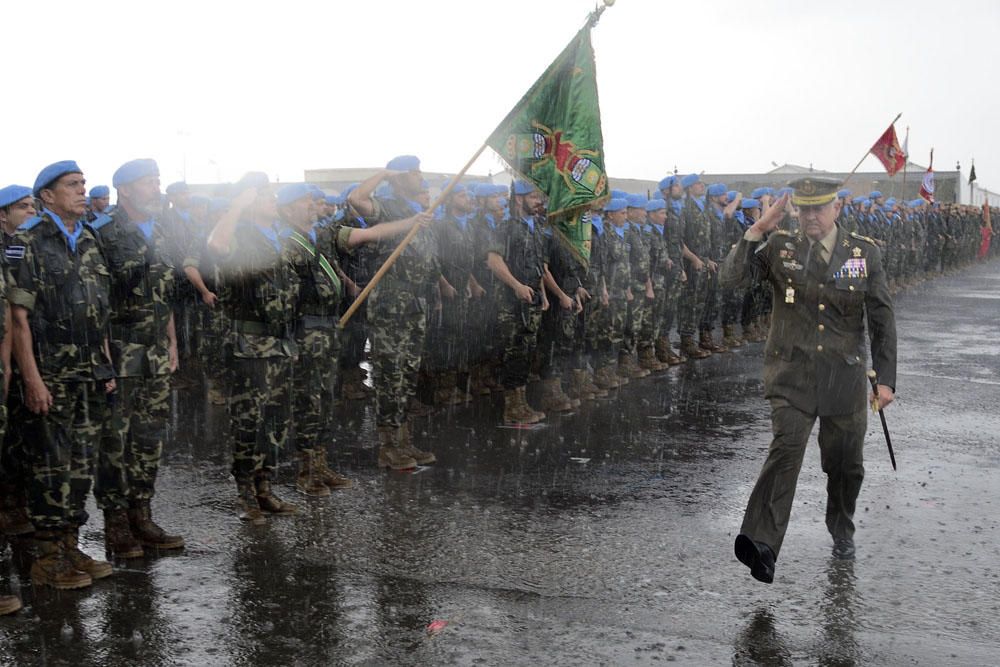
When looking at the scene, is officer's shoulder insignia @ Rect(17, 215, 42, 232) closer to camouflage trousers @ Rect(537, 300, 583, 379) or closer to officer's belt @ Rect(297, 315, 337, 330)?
officer's belt @ Rect(297, 315, 337, 330)

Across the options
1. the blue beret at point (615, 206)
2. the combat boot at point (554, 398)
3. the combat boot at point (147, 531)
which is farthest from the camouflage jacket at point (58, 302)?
the blue beret at point (615, 206)

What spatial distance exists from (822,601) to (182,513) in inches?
149

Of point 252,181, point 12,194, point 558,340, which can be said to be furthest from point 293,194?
point 558,340

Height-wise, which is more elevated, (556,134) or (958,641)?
(556,134)

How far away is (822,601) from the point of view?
4.84 meters

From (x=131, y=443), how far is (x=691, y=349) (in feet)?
29.2

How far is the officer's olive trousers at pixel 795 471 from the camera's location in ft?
16.7

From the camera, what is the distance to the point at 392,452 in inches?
293

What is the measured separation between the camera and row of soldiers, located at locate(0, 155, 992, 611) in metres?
5.07

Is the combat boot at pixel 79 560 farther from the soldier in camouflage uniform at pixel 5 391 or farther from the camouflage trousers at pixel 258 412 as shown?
the camouflage trousers at pixel 258 412

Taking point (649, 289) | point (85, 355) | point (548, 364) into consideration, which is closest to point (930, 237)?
point (649, 289)

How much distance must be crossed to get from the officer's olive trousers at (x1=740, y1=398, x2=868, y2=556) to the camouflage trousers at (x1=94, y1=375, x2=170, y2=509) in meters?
3.23

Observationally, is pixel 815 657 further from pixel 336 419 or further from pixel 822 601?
pixel 336 419

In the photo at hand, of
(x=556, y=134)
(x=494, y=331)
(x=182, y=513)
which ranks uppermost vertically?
(x=556, y=134)
